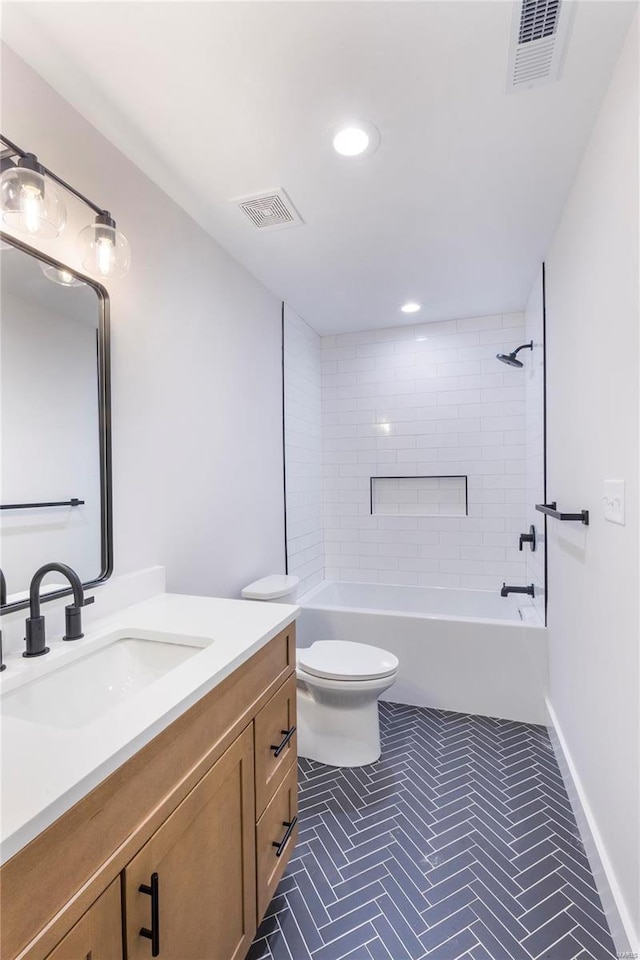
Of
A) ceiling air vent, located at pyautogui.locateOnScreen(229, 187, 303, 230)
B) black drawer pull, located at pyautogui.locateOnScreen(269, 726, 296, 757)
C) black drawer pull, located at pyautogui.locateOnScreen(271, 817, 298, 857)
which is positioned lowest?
black drawer pull, located at pyautogui.locateOnScreen(271, 817, 298, 857)

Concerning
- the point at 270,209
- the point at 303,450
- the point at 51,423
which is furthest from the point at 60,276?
the point at 303,450

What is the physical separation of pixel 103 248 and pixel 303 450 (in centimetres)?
212

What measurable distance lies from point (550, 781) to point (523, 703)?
51 cm

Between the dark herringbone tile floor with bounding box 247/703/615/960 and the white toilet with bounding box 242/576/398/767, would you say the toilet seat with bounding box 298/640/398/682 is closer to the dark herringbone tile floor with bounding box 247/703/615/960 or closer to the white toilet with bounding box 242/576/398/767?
the white toilet with bounding box 242/576/398/767

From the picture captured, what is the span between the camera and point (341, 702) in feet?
6.69

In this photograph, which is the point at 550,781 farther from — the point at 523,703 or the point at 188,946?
the point at 188,946

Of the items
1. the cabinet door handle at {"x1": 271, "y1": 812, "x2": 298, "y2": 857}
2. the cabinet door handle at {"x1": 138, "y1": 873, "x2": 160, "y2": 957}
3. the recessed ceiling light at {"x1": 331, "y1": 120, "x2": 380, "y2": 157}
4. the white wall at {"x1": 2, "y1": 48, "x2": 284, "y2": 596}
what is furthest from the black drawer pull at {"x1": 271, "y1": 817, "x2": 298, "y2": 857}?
the recessed ceiling light at {"x1": 331, "y1": 120, "x2": 380, "y2": 157}

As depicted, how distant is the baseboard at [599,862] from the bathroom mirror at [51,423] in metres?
1.73

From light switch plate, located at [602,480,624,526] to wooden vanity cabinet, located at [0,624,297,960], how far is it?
1.02 m

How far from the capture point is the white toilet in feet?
6.42

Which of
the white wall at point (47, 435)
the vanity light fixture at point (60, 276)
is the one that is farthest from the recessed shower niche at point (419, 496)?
the vanity light fixture at point (60, 276)

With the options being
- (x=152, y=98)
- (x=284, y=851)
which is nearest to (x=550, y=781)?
(x=284, y=851)

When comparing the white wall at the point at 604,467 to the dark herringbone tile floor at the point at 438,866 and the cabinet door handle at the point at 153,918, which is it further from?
the cabinet door handle at the point at 153,918

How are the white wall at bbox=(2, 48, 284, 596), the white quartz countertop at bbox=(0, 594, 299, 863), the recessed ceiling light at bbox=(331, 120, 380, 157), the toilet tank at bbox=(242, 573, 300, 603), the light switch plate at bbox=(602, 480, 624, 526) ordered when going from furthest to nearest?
the toilet tank at bbox=(242, 573, 300, 603), the recessed ceiling light at bbox=(331, 120, 380, 157), the white wall at bbox=(2, 48, 284, 596), the light switch plate at bbox=(602, 480, 624, 526), the white quartz countertop at bbox=(0, 594, 299, 863)
